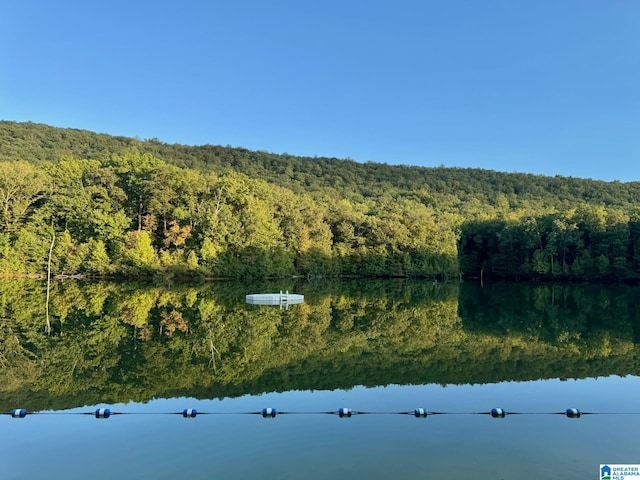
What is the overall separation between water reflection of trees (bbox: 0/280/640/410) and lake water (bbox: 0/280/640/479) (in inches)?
2.9

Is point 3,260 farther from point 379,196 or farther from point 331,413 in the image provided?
point 379,196

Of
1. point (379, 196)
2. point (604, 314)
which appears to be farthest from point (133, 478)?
point (379, 196)

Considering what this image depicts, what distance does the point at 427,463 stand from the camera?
265 inches

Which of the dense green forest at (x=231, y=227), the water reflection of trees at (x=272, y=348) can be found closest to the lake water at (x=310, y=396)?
the water reflection of trees at (x=272, y=348)

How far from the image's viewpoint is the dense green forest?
4428 centimetres

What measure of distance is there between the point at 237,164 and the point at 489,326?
7210 cm

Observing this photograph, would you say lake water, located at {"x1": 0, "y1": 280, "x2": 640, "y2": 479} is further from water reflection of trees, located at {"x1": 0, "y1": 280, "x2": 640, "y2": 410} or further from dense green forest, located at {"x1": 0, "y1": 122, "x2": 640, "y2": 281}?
dense green forest, located at {"x1": 0, "y1": 122, "x2": 640, "y2": 281}

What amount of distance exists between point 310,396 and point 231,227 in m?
37.9

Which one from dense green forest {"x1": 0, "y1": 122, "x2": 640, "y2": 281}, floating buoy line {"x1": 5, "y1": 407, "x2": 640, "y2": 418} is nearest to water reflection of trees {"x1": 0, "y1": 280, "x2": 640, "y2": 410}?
floating buoy line {"x1": 5, "y1": 407, "x2": 640, "y2": 418}

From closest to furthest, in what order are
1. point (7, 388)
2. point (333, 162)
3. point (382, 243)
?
point (7, 388), point (382, 243), point (333, 162)

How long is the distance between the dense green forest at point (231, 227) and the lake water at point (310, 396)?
25124 millimetres

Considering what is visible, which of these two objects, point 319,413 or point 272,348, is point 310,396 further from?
point 272,348

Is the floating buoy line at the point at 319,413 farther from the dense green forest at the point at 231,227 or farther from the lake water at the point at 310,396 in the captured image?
the dense green forest at the point at 231,227

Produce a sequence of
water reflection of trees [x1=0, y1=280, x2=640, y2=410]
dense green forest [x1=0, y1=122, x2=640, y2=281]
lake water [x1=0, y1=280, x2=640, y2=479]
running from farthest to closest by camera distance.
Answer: dense green forest [x1=0, y1=122, x2=640, y2=281]
water reflection of trees [x1=0, y1=280, x2=640, y2=410]
lake water [x1=0, y1=280, x2=640, y2=479]
